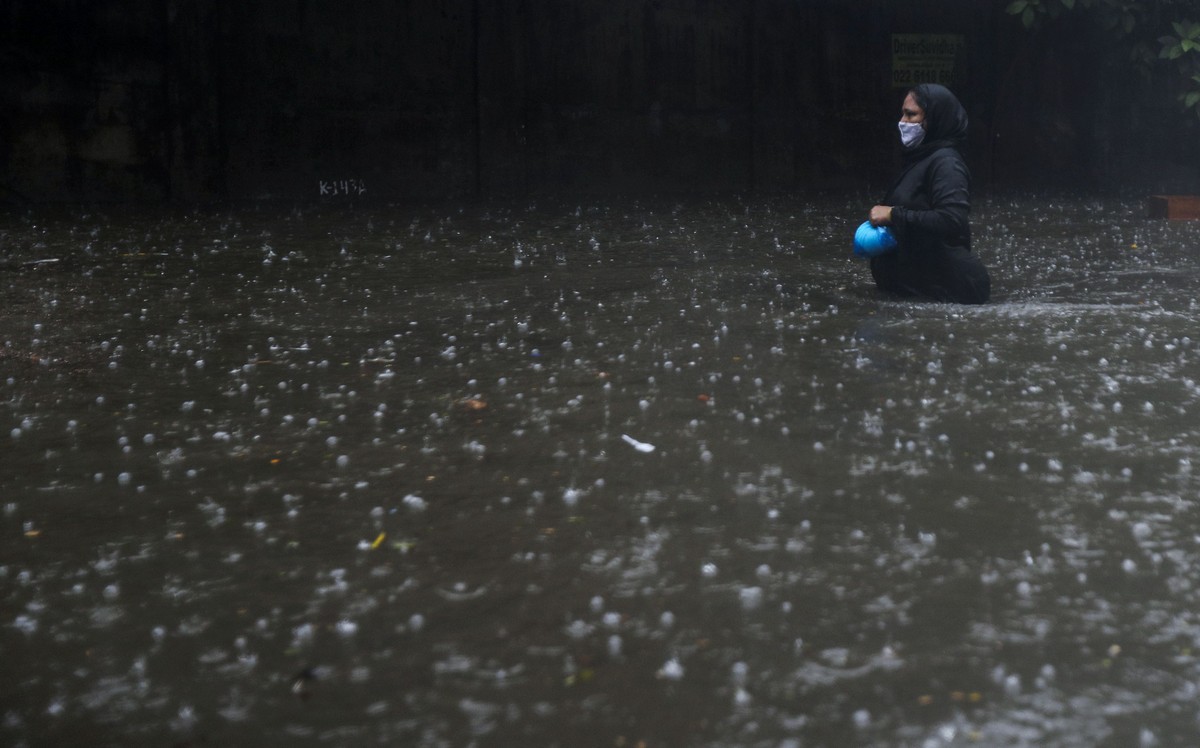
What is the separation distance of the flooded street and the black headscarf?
90 centimetres

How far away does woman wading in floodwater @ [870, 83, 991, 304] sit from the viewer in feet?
21.6

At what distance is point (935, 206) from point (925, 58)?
29.7ft

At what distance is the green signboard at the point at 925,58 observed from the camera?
48.5 feet

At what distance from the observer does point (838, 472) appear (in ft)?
12.3

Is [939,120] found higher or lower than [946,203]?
higher

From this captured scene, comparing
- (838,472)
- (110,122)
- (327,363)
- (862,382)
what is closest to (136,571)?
(838,472)

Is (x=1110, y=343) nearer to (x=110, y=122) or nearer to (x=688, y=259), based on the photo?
(x=688, y=259)

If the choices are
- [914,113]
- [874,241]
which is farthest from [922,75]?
[874,241]

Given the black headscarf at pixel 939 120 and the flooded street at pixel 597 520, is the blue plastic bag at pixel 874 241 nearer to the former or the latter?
the flooded street at pixel 597 520

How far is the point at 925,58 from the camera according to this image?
49.0ft

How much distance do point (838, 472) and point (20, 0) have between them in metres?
10.1

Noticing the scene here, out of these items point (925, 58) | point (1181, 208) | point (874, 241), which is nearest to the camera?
point (874, 241)

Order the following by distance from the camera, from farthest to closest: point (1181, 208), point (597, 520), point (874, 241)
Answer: point (1181, 208) < point (874, 241) < point (597, 520)

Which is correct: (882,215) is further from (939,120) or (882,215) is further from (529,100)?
(529,100)
